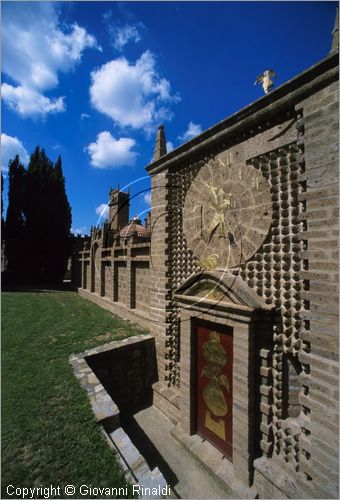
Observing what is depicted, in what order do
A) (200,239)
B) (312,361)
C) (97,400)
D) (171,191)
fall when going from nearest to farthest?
(312,361) → (97,400) → (200,239) → (171,191)

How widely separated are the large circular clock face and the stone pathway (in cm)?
448

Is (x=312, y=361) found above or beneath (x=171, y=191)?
beneath

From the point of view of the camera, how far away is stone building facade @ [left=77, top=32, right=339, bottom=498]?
12.3 feet

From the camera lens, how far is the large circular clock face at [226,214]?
4.82 metres

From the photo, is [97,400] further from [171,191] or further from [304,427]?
[171,191]

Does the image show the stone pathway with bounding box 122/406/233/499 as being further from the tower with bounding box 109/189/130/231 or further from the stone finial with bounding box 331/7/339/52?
the tower with bounding box 109/189/130/231

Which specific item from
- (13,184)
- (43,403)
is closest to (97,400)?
(43,403)

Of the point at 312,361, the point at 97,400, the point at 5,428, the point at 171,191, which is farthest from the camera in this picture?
the point at 171,191

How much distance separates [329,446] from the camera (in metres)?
3.59

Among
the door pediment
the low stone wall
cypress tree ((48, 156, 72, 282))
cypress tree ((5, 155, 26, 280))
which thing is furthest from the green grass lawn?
cypress tree ((5, 155, 26, 280))

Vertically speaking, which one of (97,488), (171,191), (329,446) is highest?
(171,191)

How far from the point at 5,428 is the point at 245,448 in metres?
4.50

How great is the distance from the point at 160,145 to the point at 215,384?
275 inches

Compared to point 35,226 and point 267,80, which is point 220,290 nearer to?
point 267,80
